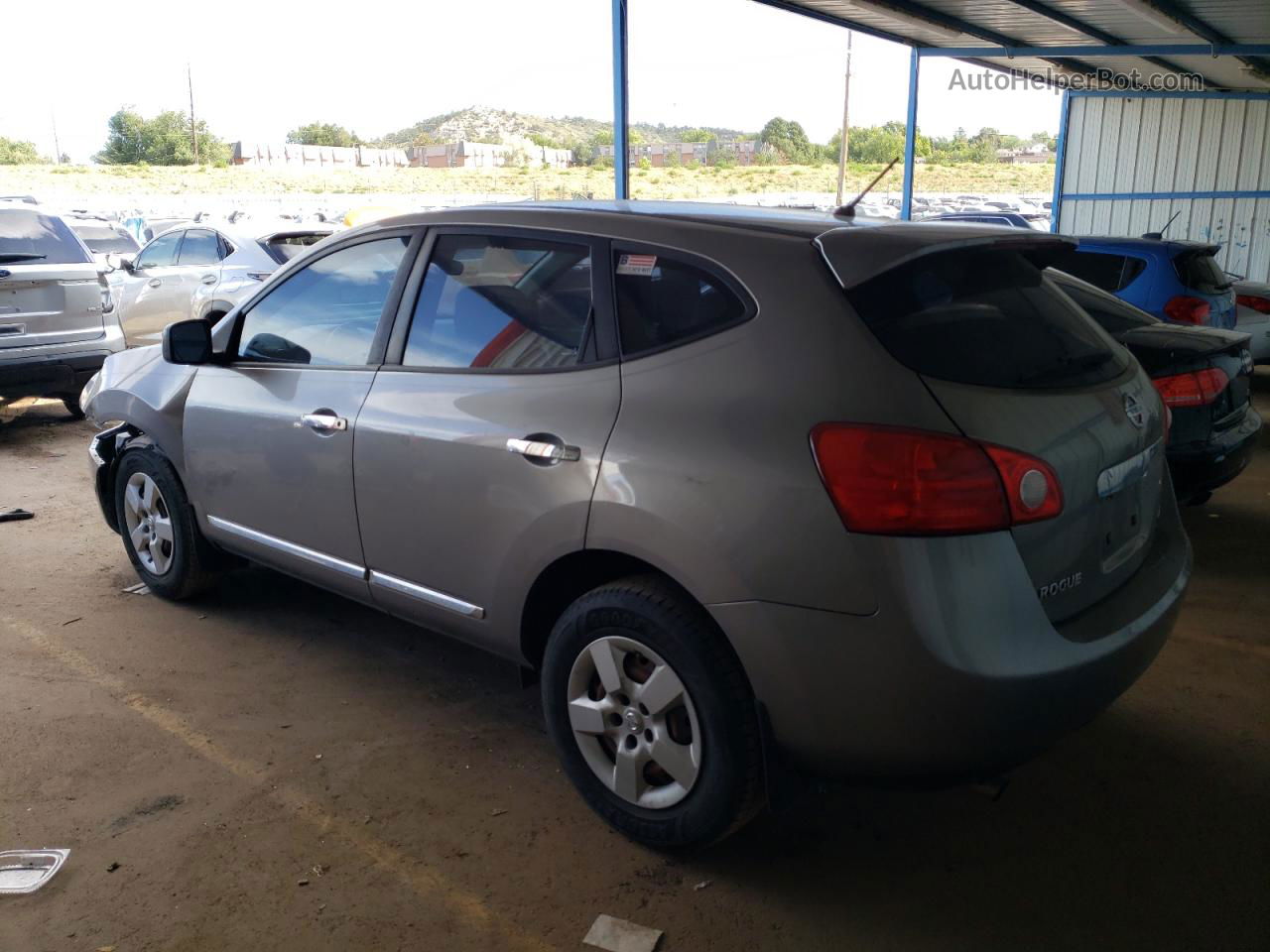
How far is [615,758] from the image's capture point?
290 centimetres

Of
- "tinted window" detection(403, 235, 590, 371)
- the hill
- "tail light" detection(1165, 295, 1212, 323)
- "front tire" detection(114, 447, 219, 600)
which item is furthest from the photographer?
the hill

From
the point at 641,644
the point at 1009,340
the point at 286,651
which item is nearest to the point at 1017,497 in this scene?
the point at 1009,340

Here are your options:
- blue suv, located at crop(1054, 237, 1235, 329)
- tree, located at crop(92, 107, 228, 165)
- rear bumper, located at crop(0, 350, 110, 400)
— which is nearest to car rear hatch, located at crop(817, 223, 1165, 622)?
blue suv, located at crop(1054, 237, 1235, 329)

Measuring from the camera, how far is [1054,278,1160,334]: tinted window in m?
5.48

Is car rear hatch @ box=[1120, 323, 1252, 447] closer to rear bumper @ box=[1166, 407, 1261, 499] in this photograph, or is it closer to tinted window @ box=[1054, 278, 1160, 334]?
rear bumper @ box=[1166, 407, 1261, 499]

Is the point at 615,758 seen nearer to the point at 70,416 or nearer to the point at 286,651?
the point at 286,651

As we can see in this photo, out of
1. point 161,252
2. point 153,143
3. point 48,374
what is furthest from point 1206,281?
point 153,143

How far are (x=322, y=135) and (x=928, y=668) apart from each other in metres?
90.2

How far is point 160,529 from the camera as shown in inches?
182

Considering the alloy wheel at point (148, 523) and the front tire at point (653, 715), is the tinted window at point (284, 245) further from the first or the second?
the front tire at point (653, 715)

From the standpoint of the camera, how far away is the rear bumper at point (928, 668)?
231 centimetres

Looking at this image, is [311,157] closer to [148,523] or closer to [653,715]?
[148,523]

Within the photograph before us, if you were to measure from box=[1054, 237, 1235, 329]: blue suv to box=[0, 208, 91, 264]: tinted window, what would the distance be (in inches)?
310

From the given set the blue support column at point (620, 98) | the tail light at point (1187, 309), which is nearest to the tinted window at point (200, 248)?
the blue support column at point (620, 98)
